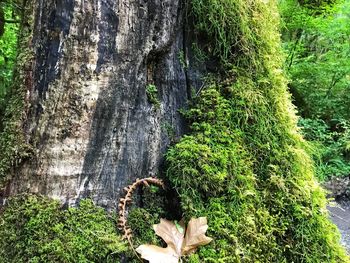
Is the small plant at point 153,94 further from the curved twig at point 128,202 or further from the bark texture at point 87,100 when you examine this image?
the curved twig at point 128,202

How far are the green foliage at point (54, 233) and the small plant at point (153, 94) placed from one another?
0.48 m

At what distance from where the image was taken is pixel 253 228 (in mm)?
1365

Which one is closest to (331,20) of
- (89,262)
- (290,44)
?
(290,44)

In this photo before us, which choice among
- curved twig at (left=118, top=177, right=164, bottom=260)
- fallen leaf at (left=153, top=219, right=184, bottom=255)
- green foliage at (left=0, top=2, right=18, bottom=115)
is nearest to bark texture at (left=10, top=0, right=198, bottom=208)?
curved twig at (left=118, top=177, right=164, bottom=260)

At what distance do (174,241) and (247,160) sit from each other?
49 cm

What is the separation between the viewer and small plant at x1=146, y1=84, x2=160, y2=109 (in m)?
1.43

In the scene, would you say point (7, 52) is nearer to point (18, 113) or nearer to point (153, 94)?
point (18, 113)

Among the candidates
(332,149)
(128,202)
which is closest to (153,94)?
(128,202)

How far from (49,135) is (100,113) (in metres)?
0.20

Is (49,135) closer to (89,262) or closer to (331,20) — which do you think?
(89,262)

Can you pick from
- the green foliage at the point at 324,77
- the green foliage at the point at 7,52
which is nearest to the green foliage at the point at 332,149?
the green foliage at the point at 324,77

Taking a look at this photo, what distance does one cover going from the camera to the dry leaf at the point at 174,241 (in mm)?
1194

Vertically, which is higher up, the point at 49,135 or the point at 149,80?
the point at 149,80

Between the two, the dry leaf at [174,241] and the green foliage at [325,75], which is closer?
the dry leaf at [174,241]
